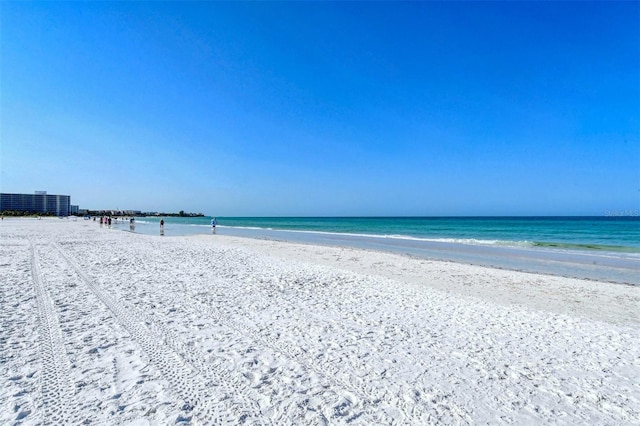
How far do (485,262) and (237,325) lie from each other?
12815mm

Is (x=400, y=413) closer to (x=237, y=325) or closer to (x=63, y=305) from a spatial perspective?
(x=237, y=325)

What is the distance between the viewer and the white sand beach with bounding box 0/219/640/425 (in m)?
3.15

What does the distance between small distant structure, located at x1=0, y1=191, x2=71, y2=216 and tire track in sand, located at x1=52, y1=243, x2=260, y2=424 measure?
557 feet

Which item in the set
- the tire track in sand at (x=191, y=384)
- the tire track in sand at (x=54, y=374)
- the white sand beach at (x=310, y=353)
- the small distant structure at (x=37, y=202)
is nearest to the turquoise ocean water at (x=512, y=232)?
the white sand beach at (x=310, y=353)

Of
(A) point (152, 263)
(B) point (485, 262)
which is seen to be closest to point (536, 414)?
(A) point (152, 263)

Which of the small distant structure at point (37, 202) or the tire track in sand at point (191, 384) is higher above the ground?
the small distant structure at point (37, 202)

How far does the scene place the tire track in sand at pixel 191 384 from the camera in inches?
118

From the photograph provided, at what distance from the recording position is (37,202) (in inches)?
5571

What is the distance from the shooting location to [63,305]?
20.5 ft

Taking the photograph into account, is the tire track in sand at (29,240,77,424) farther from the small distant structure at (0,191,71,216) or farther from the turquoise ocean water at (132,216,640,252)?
the small distant structure at (0,191,71,216)

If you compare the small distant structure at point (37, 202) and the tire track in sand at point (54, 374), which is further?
the small distant structure at point (37, 202)

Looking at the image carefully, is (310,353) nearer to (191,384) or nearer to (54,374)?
(191,384)

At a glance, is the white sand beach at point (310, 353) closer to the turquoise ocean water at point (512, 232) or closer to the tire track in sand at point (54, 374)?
the tire track in sand at point (54, 374)

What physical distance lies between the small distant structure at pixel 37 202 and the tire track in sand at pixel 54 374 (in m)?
168
